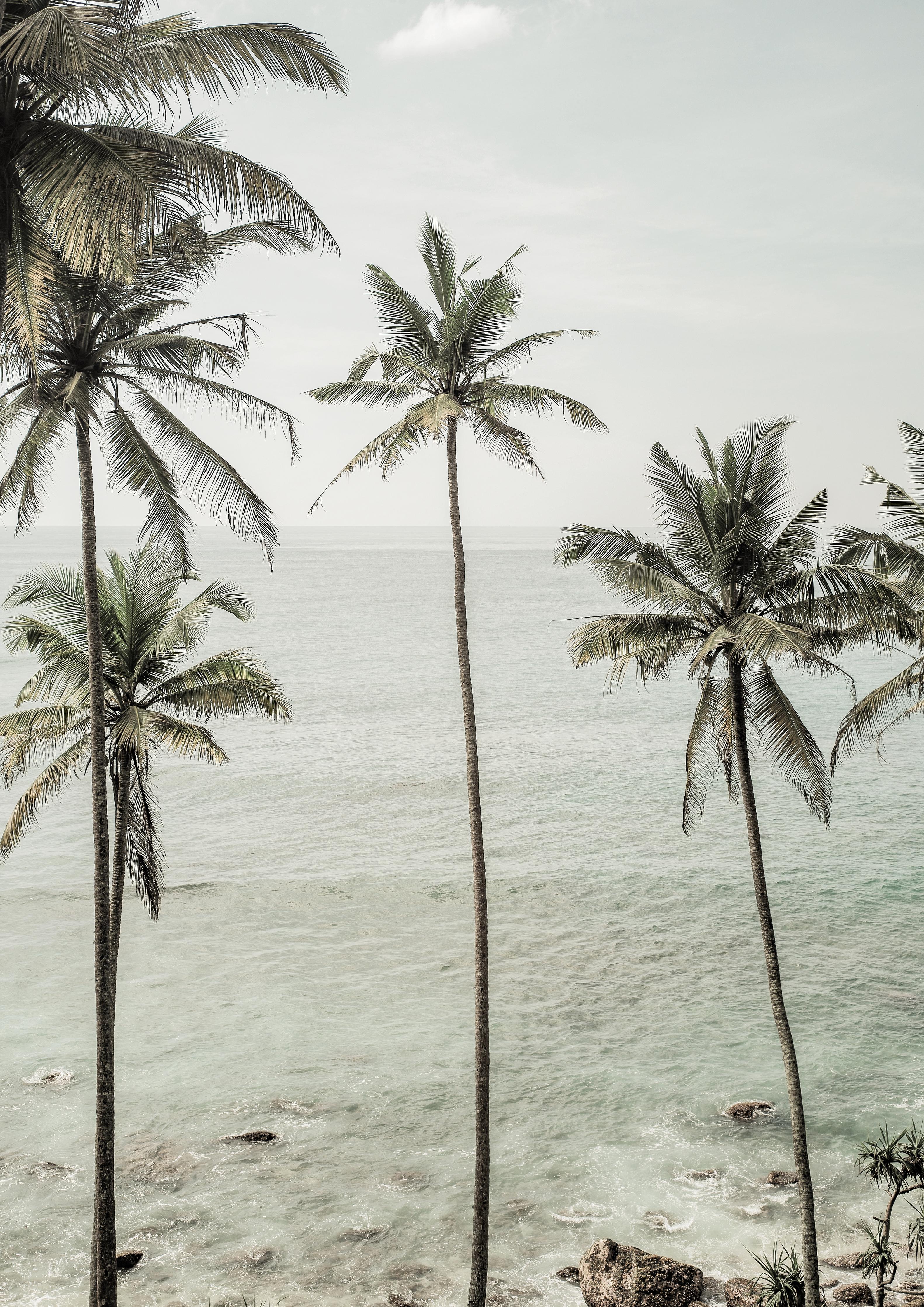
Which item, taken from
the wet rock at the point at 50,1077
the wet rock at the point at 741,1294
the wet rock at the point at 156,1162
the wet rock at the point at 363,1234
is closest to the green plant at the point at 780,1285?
the wet rock at the point at 741,1294

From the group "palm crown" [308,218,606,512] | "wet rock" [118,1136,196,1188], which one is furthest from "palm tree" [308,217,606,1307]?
"wet rock" [118,1136,196,1188]

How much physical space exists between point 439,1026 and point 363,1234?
9804 mm

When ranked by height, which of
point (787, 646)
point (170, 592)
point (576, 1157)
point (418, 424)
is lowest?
point (576, 1157)

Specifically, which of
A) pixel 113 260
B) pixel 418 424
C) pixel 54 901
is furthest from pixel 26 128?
pixel 54 901

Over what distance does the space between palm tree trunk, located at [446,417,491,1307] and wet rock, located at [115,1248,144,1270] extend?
255 inches

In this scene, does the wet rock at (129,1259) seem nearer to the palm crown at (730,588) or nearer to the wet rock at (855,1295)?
the wet rock at (855,1295)

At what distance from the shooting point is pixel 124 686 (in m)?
17.2

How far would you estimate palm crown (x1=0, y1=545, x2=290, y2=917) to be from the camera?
54.5ft

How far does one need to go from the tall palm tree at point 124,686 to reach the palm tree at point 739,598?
6.58m

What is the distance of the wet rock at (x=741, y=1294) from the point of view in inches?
587

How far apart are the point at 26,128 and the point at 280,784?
166 ft

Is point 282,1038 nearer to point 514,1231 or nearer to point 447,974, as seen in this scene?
point 447,974

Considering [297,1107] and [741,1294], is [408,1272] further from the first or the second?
[297,1107]

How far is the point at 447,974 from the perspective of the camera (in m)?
32.2
